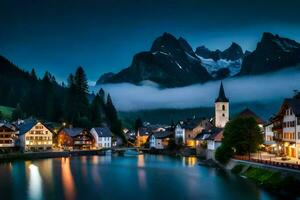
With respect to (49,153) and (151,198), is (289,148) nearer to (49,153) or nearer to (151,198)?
(151,198)

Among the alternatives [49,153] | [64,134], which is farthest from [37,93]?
[49,153]

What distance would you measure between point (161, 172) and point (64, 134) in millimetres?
75728

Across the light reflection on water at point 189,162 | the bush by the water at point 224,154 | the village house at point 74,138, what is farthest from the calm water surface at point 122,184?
the village house at point 74,138

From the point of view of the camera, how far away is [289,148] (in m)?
76.5

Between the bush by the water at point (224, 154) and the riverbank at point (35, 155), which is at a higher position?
the bush by the water at point (224, 154)

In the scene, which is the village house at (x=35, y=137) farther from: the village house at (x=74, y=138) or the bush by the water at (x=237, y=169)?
the bush by the water at (x=237, y=169)

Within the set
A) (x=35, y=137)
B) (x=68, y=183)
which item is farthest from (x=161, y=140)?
(x=68, y=183)

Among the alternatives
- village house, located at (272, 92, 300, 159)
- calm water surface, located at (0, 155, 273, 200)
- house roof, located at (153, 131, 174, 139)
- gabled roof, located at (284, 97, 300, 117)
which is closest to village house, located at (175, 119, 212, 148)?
A: house roof, located at (153, 131, 174, 139)

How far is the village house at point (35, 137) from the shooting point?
5423 inches

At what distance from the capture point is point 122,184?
67812 mm

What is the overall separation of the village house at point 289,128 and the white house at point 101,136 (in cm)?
9047

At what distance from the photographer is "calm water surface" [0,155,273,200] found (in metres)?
56.4

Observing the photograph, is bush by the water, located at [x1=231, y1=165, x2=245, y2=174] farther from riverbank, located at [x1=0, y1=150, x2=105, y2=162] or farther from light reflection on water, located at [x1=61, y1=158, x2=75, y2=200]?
riverbank, located at [x1=0, y1=150, x2=105, y2=162]

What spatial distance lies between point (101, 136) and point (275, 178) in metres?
115
